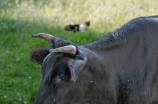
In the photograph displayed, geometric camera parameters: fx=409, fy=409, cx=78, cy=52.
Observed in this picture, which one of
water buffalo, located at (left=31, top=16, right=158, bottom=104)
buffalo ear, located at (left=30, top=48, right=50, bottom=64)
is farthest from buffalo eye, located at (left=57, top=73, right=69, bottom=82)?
buffalo ear, located at (left=30, top=48, right=50, bottom=64)

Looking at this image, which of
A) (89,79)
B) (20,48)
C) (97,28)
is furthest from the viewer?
(97,28)

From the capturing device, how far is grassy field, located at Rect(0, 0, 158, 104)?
7.19 m

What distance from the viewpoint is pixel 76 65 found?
13.1ft

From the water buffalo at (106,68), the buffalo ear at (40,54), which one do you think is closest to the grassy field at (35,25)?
the buffalo ear at (40,54)

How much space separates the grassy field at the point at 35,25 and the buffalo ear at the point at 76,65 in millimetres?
2638

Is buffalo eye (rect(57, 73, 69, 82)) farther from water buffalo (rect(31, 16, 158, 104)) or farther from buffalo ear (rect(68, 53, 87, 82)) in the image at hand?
buffalo ear (rect(68, 53, 87, 82))

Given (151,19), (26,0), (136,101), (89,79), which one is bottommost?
(26,0)

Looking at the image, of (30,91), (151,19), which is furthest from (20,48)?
(151,19)

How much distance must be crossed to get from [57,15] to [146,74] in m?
7.13

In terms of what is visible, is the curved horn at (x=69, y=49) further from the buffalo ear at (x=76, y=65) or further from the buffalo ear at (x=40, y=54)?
the buffalo ear at (x=40, y=54)

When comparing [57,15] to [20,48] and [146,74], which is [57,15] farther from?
[146,74]

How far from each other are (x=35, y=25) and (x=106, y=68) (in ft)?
20.2

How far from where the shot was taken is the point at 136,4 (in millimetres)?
12656

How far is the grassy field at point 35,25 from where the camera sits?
7191mm
